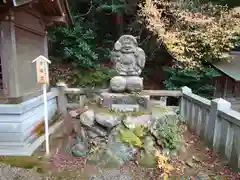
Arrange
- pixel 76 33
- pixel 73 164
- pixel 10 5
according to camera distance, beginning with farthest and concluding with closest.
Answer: pixel 76 33 → pixel 73 164 → pixel 10 5

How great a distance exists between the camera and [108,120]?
12.8 ft

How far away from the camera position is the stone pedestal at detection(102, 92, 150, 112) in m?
4.36

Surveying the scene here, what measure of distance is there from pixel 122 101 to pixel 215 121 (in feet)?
6.20

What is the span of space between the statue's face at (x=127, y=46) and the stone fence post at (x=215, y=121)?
203 cm

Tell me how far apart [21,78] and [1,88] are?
1.33ft

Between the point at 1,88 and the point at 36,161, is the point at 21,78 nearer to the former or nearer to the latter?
the point at 1,88

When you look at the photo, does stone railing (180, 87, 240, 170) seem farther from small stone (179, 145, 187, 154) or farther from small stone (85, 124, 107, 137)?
small stone (85, 124, 107, 137)

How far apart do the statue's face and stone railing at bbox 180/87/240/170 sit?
6.43 ft

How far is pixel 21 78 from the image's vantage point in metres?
4.12

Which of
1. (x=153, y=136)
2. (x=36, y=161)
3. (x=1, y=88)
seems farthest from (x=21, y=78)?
(x=153, y=136)

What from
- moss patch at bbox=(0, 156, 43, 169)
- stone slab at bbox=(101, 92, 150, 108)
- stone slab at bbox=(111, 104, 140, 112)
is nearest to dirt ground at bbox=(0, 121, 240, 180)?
moss patch at bbox=(0, 156, 43, 169)

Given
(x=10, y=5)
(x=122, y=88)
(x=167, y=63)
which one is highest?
(x=10, y=5)

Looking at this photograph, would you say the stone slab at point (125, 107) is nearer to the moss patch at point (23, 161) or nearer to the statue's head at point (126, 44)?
the statue's head at point (126, 44)

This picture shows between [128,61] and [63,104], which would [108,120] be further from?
[63,104]
